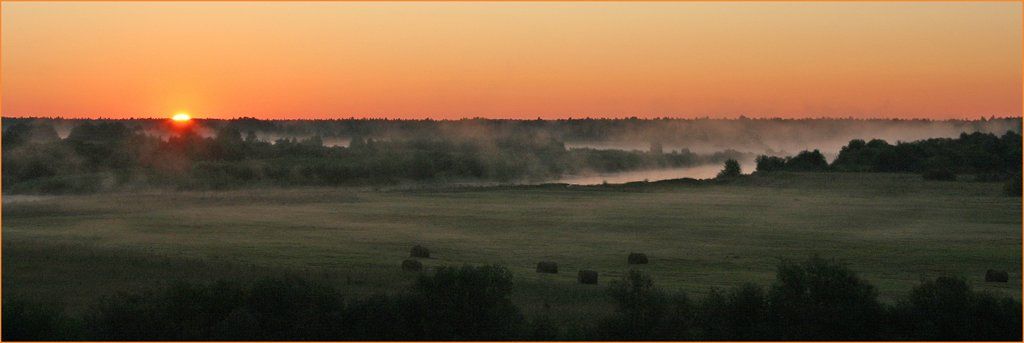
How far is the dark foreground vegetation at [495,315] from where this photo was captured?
22.6m

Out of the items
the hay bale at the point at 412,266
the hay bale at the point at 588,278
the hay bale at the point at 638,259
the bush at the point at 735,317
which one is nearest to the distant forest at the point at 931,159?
the hay bale at the point at 638,259

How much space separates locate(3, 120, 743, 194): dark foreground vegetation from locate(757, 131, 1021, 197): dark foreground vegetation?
120 feet

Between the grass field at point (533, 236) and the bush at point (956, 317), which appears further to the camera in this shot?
the grass field at point (533, 236)

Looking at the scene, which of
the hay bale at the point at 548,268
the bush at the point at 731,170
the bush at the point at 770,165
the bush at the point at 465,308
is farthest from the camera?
the bush at the point at 770,165

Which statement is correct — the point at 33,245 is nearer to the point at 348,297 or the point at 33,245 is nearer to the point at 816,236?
the point at 348,297

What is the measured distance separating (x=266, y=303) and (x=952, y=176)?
71.0 meters

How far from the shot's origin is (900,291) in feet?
92.4

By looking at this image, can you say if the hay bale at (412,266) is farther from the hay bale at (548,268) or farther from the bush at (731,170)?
the bush at (731,170)

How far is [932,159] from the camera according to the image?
96.4 metres

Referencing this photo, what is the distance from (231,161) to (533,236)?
255 ft

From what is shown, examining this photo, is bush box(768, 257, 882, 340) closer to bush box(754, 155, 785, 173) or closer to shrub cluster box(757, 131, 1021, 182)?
shrub cluster box(757, 131, 1021, 182)

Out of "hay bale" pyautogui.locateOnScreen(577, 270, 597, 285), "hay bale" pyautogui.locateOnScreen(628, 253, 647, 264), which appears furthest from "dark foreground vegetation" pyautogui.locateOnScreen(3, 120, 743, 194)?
"hay bale" pyautogui.locateOnScreen(577, 270, 597, 285)

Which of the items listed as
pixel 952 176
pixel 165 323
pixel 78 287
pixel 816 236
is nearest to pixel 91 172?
pixel 952 176

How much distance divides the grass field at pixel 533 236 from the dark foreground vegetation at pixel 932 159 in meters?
9.56
